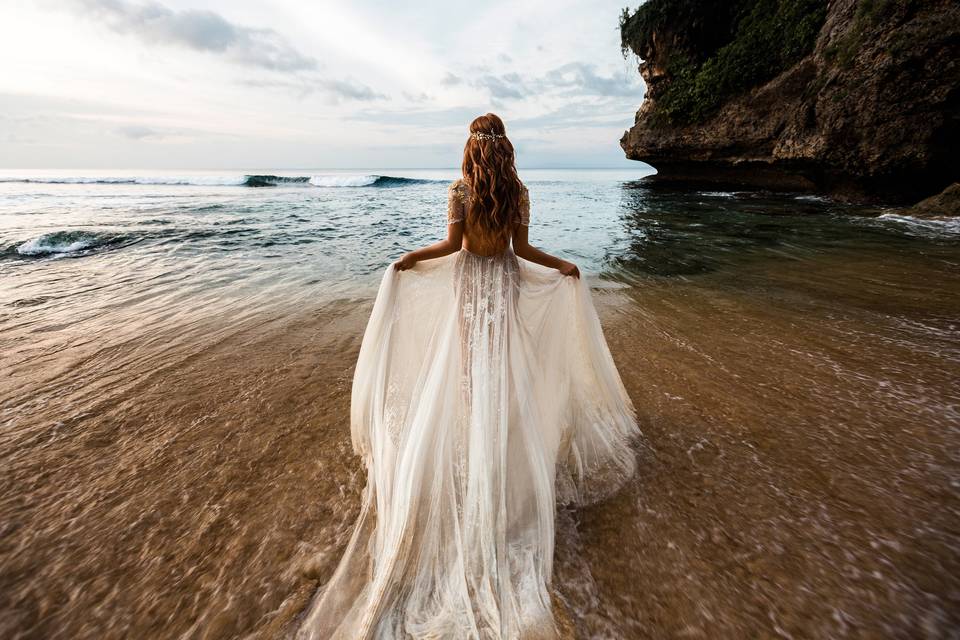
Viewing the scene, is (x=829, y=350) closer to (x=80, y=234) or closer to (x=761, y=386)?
(x=761, y=386)

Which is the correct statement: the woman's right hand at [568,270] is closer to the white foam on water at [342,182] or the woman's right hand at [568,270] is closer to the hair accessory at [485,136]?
the hair accessory at [485,136]

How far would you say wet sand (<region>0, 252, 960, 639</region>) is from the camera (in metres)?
1.87

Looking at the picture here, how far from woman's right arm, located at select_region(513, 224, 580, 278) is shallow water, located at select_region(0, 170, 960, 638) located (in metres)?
1.54

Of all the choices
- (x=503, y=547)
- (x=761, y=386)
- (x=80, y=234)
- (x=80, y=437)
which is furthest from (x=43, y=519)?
(x=80, y=234)

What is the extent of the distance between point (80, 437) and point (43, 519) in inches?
35.9

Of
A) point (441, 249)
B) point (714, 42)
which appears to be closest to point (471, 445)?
point (441, 249)

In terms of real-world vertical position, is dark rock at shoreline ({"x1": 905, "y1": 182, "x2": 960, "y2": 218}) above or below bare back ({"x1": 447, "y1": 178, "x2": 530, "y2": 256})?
below

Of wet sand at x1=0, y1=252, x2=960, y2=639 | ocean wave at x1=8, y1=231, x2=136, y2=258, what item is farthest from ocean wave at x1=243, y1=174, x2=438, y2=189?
wet sand at x1=0, y1=252, x2=960, y2=639

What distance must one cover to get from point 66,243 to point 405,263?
44.3ft

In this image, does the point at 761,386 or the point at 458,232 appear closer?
the point at 458,232

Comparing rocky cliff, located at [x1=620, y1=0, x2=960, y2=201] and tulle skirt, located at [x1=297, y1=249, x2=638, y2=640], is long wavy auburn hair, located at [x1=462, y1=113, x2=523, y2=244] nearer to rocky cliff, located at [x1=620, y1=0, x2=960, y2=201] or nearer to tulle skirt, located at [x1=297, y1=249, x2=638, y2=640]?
tulle skirt, located at [x1=297, y1=249, x2=638, y2=640]

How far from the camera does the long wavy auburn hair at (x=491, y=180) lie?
2.24m

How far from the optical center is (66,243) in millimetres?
10617

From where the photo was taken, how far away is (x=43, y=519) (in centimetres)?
235
